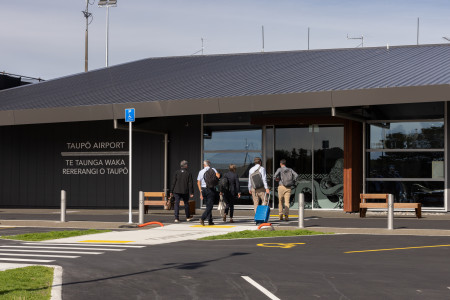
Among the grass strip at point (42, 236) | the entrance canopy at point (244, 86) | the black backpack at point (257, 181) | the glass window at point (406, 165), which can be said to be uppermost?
the entrance canopy at point (244, 86)

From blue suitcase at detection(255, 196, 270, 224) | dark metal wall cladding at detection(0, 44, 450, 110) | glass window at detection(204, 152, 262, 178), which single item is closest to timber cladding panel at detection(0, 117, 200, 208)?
glass window at detection(204, 152, 262, 178)

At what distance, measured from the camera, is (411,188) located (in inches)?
988

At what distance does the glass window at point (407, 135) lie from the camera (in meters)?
24.6

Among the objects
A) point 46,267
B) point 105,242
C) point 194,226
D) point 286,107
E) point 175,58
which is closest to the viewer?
point 46,267

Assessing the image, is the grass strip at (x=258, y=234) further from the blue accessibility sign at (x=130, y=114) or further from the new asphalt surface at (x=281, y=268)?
the blue accessibility sign at (x=130, y=114)

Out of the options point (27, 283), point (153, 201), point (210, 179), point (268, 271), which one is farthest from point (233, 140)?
point (27, 283)

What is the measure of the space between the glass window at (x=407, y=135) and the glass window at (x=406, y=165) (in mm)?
272

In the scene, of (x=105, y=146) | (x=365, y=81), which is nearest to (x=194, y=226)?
(x=365, y=81)

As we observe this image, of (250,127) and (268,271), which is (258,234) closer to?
(268,271)

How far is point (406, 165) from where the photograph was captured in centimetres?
2517

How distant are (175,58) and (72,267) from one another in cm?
2594

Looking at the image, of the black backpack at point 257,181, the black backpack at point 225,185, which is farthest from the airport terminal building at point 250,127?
the black backpack at point 225,185

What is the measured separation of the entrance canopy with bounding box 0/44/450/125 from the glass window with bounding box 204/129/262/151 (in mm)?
1917

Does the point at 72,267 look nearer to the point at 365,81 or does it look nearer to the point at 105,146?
the point at 365,81
